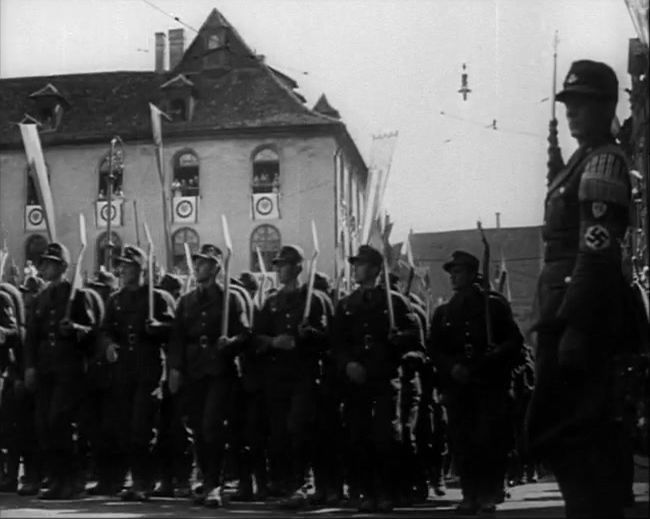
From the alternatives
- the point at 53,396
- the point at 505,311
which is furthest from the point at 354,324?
the point at 53,396

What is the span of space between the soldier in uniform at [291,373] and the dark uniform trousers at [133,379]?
3.10 ft

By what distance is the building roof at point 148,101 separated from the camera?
18547 mm

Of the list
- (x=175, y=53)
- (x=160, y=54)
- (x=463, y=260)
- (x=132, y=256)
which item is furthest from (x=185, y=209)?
(x=463, y=260)

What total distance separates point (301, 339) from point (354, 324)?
42 centimetres

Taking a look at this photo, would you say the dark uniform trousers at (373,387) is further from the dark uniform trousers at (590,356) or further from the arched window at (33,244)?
the arched window at (33,244)

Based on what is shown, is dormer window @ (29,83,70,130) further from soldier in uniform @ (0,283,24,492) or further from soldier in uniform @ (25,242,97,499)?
soldier in uniform @ (25,242,97,499)

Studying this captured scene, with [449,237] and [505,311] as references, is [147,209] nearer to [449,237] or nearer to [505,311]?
[449,237]

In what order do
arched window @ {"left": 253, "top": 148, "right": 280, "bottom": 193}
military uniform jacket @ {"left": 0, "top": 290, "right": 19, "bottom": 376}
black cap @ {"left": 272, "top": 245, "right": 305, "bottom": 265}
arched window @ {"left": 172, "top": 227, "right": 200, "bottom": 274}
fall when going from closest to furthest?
black cap @ {"left": 272, "top": 245, "right": 305, "bottom": 265} → military uniform jacket @ {"left": 0, "top": 290, "right": 19, "bottom": 376} → arched window @ {"left": 172, "top": 227, "right": 200, "bottom": 274} → arched window @ {"left": 253, "top": 148, "right": 280, "bottom": 193}

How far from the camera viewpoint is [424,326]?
965 cm

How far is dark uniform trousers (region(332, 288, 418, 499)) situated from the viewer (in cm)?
870

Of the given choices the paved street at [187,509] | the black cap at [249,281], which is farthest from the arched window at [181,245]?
the paved street at [187,509]

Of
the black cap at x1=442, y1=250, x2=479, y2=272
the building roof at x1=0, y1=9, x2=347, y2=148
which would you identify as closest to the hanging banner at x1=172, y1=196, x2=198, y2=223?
the building roof at x1=0, y1=9, x2=347, y2=148

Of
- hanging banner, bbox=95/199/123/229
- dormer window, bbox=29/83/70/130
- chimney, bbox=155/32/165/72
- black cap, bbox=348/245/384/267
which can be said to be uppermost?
chimney, bbox=155/32/165/72

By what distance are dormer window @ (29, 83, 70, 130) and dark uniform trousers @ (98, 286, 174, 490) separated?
8201 millimetres
